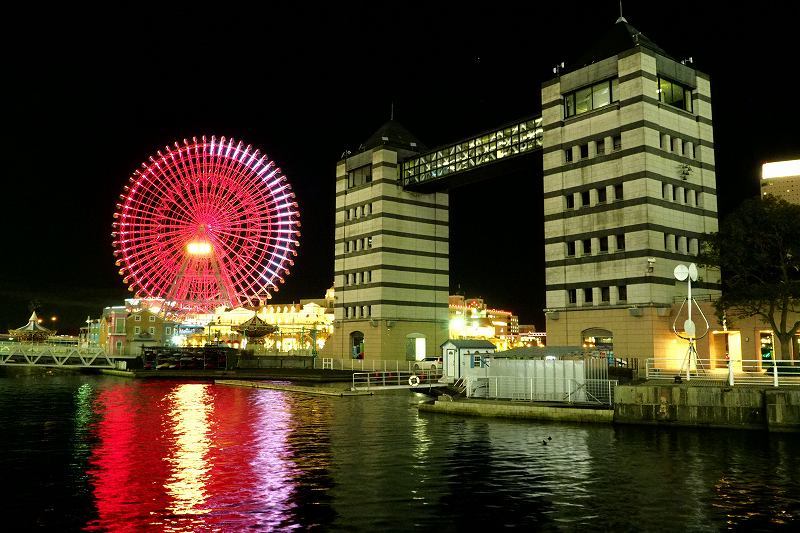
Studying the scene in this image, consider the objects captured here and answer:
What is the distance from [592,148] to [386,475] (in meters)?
47.2

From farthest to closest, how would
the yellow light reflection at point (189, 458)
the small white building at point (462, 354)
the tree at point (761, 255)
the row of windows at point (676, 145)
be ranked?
the row of windows at point (676, 145), the small white building at point (462, 354), the tree at point (761, 255), the yellow light reflection at point (189, 458)

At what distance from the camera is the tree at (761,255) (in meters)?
48.3

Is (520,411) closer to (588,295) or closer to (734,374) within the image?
(734,374)

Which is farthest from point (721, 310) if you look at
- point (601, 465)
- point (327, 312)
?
point (327, 312)

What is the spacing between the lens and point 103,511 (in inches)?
763

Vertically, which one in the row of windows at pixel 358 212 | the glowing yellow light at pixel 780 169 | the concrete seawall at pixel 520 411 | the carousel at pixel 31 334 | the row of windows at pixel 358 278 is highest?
the glowing yellow light at pixel 780 169

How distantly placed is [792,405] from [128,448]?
3138 cm

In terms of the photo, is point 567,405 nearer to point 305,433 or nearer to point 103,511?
point 305,433

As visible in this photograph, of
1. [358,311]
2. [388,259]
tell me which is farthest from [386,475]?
[358,311]

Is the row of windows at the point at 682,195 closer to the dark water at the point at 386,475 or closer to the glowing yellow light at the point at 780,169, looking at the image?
the dark water at the point at 386,475

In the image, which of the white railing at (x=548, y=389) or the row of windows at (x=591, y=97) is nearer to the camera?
the white railing at (x=548, y=389)

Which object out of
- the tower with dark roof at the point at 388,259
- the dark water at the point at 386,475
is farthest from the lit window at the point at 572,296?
the dark water at the point at 386,475

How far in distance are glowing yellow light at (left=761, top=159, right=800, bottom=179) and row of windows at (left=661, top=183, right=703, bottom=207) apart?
513 feet

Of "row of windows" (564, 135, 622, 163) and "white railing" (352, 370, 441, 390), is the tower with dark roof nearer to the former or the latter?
"white railing" (352, 370, 441, 390)
